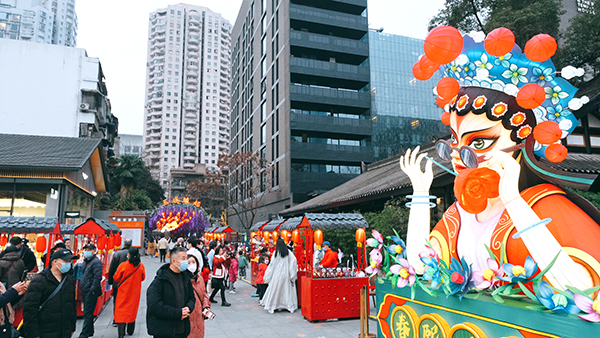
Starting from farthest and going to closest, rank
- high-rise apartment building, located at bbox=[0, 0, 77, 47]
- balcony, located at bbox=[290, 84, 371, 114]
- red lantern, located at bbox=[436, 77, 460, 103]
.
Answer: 1. high-rise apartment building, located at bbox=[0, 0, 77, 47]
2. balcony, located at bbox=[290, 84, 371, 114]
3. red lantern, located at bbox=[436, 77, 460, 103]

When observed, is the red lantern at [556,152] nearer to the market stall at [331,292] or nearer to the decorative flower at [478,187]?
the decorative flower at [478,187]

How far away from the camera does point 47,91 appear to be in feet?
104

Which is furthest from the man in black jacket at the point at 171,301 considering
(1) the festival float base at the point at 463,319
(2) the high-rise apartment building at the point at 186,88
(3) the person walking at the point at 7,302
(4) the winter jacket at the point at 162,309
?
(2) the high-rise apartment building at the point at 186,88

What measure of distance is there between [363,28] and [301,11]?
22.6 feet

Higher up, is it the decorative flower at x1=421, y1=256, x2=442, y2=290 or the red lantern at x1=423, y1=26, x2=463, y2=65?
the red lantern at x1=423, y1=26, x2=463, y2=65

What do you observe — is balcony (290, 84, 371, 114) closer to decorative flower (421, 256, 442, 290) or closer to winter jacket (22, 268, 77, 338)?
winter jacket (22, 268, 77, 338)

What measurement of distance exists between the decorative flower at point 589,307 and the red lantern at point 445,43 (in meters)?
2.64

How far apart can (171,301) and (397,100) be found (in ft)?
139

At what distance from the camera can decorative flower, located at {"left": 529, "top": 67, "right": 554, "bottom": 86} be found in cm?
420

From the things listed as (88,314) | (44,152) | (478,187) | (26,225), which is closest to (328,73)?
(44,152)

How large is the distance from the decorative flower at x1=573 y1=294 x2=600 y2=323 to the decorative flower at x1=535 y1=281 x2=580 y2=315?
0.29ft

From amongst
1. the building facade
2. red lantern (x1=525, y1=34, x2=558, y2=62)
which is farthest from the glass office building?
red lantern (x1=525, y1=34, x2=558, y2=62)

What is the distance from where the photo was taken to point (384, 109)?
42750mm

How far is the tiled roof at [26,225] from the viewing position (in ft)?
27.1
